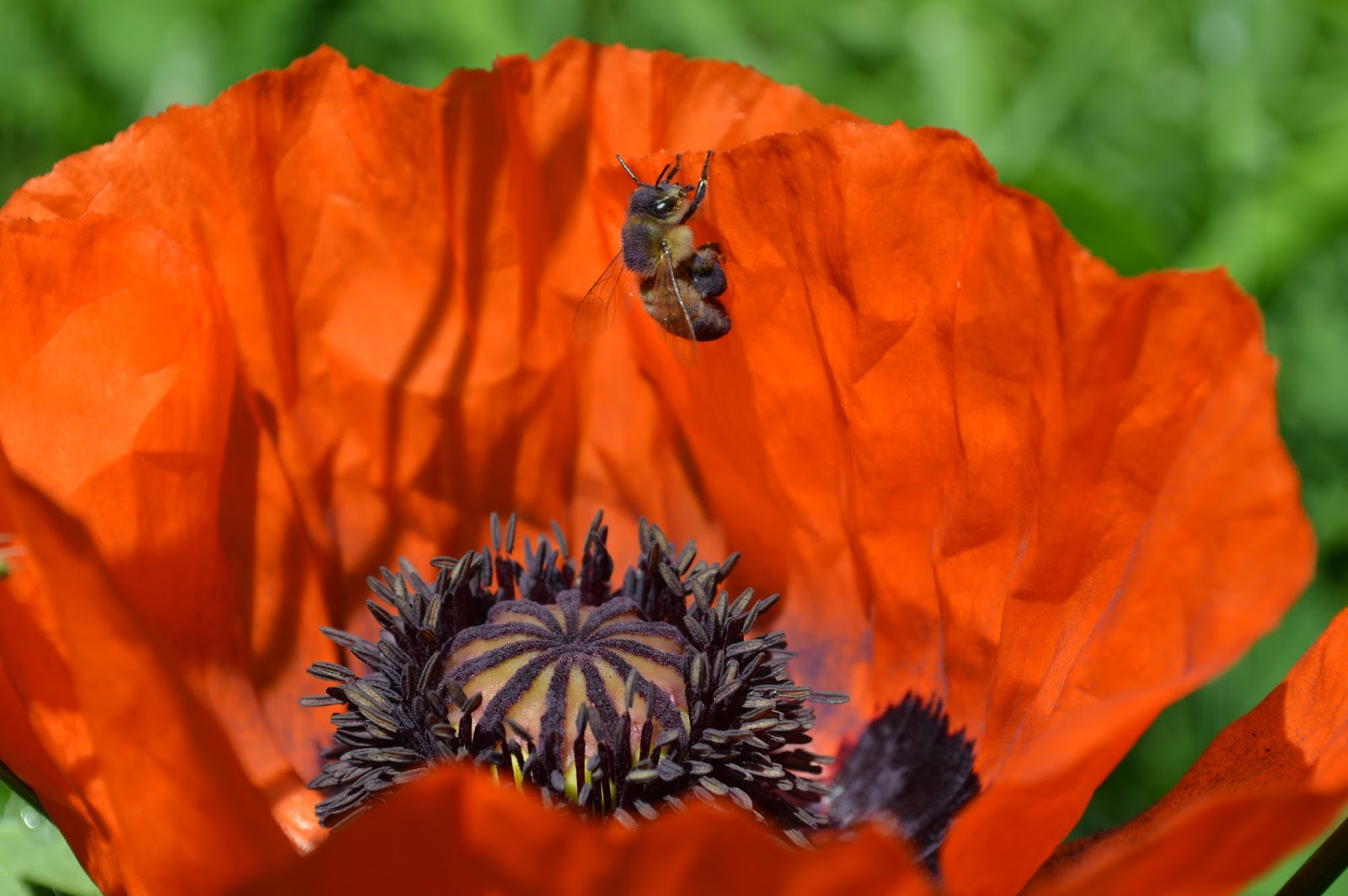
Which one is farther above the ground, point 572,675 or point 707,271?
point 707,271

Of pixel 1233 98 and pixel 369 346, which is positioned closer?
pixel 369 346

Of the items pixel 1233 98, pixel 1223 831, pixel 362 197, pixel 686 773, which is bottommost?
pixel 686 773

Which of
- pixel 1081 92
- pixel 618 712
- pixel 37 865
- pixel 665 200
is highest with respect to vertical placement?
pixel 1081 92

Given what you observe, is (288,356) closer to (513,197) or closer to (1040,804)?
(513,197)

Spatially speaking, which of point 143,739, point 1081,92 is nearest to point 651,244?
point 143,739

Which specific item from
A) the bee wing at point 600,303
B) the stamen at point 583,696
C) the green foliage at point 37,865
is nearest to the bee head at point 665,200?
the bee wing at point 600,303

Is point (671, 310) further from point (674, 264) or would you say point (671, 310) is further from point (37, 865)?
point (37, 865)

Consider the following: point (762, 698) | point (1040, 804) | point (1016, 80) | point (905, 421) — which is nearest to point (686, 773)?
point (762, 698)

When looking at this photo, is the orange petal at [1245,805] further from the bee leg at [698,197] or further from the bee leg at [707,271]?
the bee leg at [698,197]
